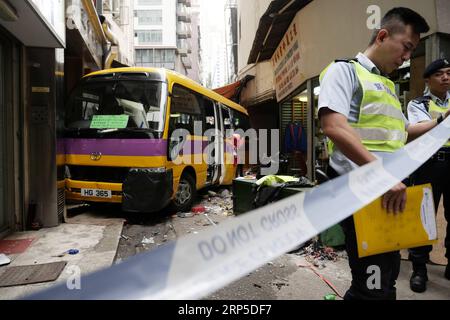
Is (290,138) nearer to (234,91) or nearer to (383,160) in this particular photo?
(234,91)

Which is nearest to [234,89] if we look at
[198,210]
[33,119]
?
[198,210]

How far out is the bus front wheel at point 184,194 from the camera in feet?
20.2

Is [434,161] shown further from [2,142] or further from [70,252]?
[2,142]

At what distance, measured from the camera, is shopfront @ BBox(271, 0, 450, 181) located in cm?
390

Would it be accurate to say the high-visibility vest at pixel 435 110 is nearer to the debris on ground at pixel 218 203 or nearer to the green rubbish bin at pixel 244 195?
the green rubbish bin at pixel 244 195

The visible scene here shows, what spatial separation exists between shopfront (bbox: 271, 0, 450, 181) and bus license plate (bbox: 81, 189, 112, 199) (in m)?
3.35

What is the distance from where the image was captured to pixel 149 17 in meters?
52.4

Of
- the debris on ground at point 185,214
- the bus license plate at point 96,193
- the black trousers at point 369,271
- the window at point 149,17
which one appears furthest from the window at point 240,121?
the window at point 149,17

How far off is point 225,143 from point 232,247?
23.9ft

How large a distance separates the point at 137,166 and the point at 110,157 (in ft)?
1.65

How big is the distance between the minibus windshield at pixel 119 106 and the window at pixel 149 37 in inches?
1955

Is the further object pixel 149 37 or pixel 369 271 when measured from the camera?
pixel 149 37
